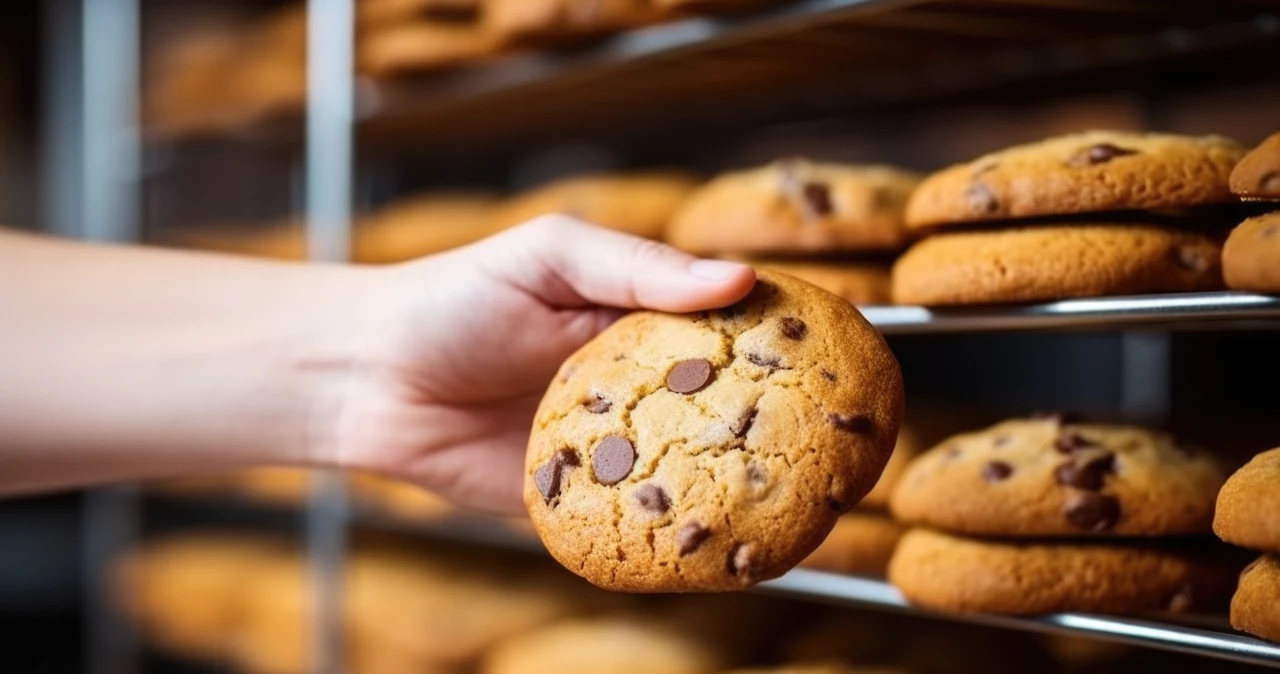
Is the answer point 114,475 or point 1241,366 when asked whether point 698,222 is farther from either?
point 1241,366

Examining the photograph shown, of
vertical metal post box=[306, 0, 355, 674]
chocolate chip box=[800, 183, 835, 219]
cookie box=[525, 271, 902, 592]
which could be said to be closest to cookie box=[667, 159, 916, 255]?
chocolate chip box=[800, 183, 835, 219]

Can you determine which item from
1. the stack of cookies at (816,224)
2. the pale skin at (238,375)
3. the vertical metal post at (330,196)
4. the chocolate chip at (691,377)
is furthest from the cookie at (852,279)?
the vertical metal post at (330,196)

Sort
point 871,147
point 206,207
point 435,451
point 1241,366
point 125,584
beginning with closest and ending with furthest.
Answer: point 435,451 < point 1241,366 < point 871,147 < point 125,584 < point 206,207

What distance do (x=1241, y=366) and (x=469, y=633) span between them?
1209 millimetres

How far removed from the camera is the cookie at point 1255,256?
101 cm

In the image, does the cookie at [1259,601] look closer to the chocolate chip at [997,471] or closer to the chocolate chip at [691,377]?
the chocolate chip at [997,471]

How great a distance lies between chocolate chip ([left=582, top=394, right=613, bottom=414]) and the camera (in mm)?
1046

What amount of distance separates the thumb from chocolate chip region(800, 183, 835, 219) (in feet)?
1.06

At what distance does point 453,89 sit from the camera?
2.04 metres

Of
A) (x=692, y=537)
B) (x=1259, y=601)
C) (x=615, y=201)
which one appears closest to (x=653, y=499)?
(x=692, y=537)

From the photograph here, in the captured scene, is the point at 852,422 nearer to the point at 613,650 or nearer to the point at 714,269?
the point at 714,269

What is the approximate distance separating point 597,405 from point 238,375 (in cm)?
58

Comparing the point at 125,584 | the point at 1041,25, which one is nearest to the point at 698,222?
the point at 1041,25

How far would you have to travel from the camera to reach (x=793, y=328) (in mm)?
1053
